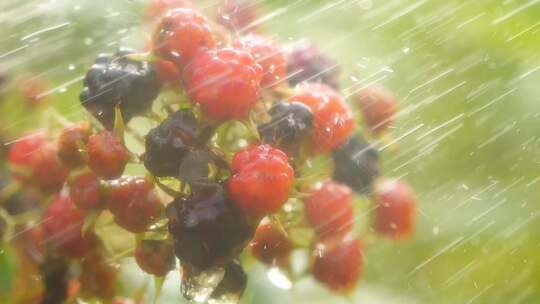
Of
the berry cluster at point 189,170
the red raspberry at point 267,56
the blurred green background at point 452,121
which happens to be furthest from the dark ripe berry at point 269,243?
the blurred green background at point 452,121

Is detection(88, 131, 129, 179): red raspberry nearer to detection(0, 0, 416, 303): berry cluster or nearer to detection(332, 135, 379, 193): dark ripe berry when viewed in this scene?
detection(0, 0, 416, 303): berry cluster

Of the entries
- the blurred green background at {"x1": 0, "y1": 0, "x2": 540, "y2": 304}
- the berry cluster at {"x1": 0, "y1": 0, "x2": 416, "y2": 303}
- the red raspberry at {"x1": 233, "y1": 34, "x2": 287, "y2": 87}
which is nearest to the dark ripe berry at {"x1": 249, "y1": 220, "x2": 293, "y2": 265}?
the berry cluster at {"x1": 0, "y1": 0, "x2": 416, "y2": 303}

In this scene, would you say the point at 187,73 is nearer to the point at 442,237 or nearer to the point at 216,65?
the point at 216,65

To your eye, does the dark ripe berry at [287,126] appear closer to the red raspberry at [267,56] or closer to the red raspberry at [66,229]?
the red raspberry at [267,56]

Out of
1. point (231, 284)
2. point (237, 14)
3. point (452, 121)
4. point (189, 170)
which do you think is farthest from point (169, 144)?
point (452, 121)

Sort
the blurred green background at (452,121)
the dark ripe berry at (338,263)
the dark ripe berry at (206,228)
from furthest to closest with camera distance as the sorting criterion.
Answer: the blurred green background at (452,121)
the dark ripe berry at (338,263)
the dark ripe berry at (206,228)
